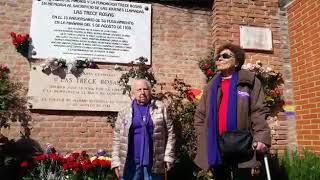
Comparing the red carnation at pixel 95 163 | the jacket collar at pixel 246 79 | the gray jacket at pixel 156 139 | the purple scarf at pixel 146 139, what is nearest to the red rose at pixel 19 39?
the red carnation at pixel 95 163

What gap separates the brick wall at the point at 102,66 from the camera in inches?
242

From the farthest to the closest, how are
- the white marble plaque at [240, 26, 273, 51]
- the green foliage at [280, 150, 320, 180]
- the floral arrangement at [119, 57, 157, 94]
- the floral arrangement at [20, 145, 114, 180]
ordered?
the white marble plaque at [240, 26, 273, 51] → the floral arrangement at [119, 57, 157, 94] → the floral arrangement at [20, 145, 114, 180] → the green foliage at [280, 150, 320, 180]

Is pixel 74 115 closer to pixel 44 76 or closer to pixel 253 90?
pixel 44 76

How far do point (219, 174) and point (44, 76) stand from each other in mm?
3581

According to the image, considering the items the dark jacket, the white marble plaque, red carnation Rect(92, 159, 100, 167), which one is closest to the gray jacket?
the dark jacket

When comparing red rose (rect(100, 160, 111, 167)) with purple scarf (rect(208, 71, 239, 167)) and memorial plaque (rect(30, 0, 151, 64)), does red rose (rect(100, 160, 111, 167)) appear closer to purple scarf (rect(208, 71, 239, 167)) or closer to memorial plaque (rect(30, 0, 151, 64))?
memorial plaque (rect(30, 0, 151, 64))

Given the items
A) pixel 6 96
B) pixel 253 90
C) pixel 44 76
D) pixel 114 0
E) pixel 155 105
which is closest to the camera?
pixel 253 90

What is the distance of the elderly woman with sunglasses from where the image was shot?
11.8ft

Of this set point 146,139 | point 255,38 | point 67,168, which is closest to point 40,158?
point 67,168

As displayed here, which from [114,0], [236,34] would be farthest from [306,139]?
[114,0]

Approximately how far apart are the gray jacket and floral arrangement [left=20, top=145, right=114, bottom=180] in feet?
4.12

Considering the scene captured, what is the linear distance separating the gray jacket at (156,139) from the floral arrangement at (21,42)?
2.68m

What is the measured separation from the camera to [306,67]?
611 cm

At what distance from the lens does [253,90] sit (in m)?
3.75
